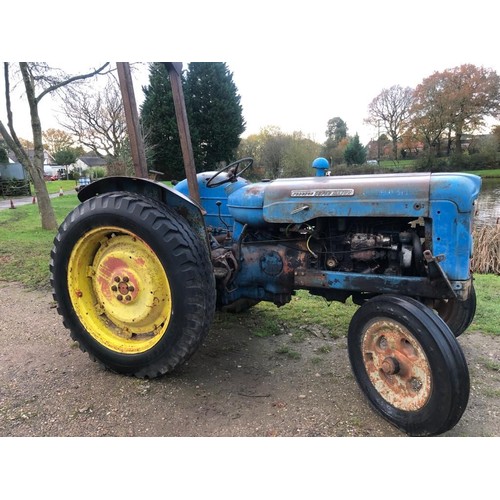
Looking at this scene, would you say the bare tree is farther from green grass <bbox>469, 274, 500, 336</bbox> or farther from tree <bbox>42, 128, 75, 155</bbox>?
tree <bbox>42, 128, 75, 155</bbox>

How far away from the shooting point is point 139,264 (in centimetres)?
278

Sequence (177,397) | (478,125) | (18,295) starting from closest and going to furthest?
(177,397) < (18,295) < (478,125)

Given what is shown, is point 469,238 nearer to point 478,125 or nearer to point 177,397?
point 177,397

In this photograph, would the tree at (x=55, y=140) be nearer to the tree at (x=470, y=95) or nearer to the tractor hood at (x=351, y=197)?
the tree at (x=470, y=95)

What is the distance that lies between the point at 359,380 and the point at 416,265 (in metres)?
0.77

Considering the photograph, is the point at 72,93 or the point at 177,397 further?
the point at 72,93

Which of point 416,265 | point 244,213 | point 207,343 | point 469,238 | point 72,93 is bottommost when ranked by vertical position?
point 207,343

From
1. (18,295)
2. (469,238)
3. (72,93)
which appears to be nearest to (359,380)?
(469,238)

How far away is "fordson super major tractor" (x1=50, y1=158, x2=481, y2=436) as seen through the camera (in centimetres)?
224

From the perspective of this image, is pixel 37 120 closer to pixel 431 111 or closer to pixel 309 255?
pixel 309 255

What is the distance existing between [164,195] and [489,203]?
13.6 metres

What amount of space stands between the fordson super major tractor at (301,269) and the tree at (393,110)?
58.9 feet

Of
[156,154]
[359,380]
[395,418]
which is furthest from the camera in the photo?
[156,154]

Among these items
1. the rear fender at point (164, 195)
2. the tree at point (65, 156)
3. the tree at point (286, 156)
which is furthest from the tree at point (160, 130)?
the tree at point (65, 156)
